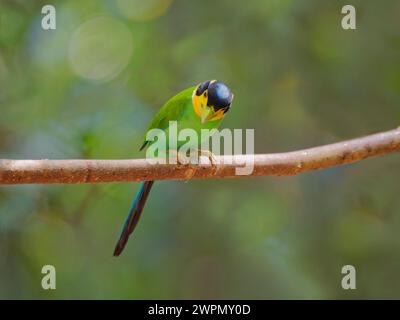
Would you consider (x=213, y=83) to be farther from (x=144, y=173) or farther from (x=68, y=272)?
(x=68, y=272)

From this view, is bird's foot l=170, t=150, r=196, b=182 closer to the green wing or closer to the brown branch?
the brown branch

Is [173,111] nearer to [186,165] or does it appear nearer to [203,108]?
[203,108]

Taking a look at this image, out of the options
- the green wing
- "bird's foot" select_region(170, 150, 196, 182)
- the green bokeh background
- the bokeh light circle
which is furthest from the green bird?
the bokeh light circle

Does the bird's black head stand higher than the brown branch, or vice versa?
the bird's black head

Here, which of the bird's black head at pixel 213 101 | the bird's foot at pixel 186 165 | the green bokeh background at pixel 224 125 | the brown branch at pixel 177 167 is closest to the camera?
the brown branch at pixel 177 167

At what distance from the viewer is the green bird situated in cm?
212

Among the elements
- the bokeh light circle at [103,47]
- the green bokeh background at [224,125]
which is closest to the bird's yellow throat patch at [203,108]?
the green bokeh background at [224,125]

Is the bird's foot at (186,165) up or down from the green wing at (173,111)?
down

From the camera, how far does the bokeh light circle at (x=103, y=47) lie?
3490mm

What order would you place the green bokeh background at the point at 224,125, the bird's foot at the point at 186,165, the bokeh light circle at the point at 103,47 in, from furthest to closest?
the bokeh light circle at the point at 103,47
the green bokeh background at the point at 224,125
the bird's foot at the point at 186,165

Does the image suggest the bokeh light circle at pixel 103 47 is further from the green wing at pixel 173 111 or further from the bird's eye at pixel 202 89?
the bird's eye at pixel 202 89

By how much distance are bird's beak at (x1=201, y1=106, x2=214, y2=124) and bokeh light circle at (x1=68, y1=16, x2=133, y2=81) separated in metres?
1.51
